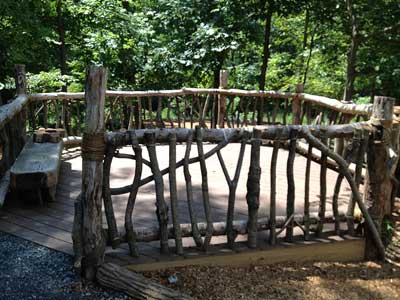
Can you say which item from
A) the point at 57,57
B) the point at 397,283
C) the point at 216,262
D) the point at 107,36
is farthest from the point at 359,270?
the point at 57,57

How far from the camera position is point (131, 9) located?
42.8 ft

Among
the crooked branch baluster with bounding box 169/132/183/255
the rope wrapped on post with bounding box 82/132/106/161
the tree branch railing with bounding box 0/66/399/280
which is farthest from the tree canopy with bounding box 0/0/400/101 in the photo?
the rope wrapped on post with bounding box 82/132/106/161

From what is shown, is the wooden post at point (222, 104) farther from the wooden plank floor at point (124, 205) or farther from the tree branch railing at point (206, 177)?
the tree branch railing at point (206, 177)

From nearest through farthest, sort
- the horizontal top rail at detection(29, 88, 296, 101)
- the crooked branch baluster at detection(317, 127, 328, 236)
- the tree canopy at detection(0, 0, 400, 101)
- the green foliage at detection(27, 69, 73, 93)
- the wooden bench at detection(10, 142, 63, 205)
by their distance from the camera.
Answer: the crooked branch baluster at detection(317, 127, 328, 236), the wooden bench at detection(10, 142, 63, 205), the horizontal top rail at detection(29, 88, 296, 101), the tree canopy at detection(0, 0, 400, 101), the green foliage at detection(27, 69, 73, 93)

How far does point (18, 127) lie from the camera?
16.8 feet

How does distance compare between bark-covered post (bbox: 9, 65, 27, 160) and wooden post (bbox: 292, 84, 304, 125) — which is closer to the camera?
bark-covered post (bbox: 9, 65, 27, 160)

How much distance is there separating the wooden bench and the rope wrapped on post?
1.21m

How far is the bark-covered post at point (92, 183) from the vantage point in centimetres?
271

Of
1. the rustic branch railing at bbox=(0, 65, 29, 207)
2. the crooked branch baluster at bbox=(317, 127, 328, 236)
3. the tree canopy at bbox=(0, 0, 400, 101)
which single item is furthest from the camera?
the tree canopy at bbox=(0, 0, 400, 101)

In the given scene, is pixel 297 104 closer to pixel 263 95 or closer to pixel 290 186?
pixel 263 95

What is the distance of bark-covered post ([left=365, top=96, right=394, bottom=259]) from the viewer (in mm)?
3646

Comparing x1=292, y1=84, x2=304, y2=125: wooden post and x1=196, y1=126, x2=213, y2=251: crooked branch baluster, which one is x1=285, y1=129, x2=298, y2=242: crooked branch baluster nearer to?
x1=196, y1=126, x2=213, y2=251: crooked branch baluster

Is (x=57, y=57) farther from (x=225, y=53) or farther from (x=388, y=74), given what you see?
(x=388, y=74)

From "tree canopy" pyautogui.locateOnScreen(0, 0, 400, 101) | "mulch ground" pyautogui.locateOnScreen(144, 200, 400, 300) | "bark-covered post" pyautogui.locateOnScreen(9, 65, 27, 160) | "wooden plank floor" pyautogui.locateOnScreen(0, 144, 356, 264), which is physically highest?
"tree canopy" pyautogui.locateOnScreen(0, 0, 400, 101)
